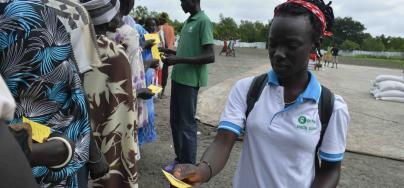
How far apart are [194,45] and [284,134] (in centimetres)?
252

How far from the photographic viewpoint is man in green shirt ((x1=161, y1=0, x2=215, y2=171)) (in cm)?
407

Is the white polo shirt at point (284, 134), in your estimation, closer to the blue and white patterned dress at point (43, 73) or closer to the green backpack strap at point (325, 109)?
the green backpack strap at point (325, 109)

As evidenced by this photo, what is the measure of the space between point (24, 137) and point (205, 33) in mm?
3002

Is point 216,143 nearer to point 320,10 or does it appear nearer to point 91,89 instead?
point 320,10

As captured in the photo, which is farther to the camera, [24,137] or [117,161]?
[117,161]

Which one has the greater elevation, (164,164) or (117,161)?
(117,161)

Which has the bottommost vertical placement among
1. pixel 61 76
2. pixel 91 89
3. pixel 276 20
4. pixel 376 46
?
pixel 376 46

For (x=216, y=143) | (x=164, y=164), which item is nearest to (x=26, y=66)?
(x=216, y=143)

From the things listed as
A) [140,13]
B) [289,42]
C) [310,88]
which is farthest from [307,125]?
[140,13]

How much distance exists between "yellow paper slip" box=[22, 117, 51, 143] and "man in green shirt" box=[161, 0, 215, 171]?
2580mm

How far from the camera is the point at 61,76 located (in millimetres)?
1622

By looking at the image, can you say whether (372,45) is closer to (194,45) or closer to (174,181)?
(194,45)

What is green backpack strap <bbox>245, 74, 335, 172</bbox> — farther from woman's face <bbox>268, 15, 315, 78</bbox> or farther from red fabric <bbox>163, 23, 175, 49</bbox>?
red fabric <bbox>163, 23, 175, 49</bbox>

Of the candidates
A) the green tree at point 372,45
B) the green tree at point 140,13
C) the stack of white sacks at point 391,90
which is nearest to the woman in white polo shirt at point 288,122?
the stack of white sacks at point 391,90
